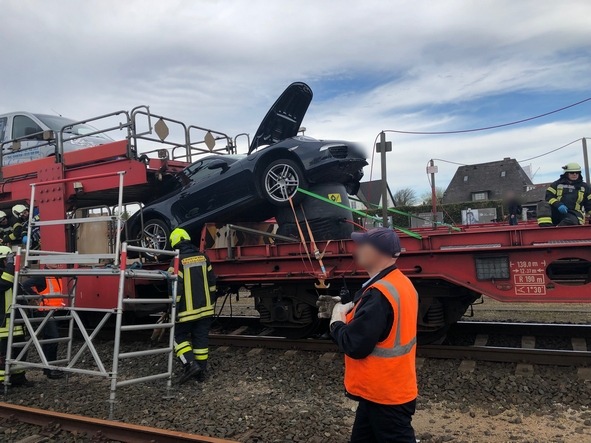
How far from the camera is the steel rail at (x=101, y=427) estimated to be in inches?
154

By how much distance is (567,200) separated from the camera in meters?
6.24

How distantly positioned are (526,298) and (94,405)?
4650mm

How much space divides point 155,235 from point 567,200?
583 centimetres

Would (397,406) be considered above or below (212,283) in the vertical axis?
below

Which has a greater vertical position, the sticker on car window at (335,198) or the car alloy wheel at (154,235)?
the sticker on car window at (335,198)

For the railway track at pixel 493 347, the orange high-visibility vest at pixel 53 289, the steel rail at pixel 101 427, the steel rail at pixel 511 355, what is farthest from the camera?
the orange high-visibility vest at pixel 53 289

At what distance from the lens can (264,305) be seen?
7.04 m

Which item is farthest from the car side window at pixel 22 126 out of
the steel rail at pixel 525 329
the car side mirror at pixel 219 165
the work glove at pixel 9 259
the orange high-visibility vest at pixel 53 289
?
the steel rail at pixel 525 329

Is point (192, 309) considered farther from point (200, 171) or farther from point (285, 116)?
point (285, 116)

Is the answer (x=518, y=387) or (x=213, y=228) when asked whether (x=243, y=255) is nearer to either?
(x=213, y=228)

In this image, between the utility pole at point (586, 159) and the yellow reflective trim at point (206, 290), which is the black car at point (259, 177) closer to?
the yellow reflective trim at point (206, 290)

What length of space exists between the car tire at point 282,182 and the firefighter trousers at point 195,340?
6.43ft

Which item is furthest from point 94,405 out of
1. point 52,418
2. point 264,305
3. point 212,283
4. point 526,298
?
point 526,298

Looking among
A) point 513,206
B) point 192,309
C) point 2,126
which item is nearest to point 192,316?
point 192,309
